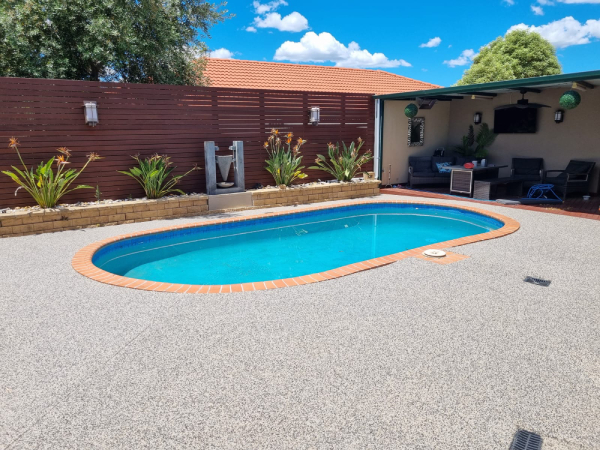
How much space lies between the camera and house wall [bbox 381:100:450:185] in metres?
12.5

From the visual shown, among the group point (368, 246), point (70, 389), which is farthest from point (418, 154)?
point (70, 389)

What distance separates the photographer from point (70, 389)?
2814 mm

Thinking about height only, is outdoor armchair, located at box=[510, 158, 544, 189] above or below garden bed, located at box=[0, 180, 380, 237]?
above

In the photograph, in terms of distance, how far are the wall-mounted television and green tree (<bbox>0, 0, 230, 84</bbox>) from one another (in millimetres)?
9436

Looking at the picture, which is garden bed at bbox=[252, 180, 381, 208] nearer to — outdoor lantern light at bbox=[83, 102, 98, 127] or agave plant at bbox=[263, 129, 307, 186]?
agave plant at bbox=[263, 129, 307, 186]

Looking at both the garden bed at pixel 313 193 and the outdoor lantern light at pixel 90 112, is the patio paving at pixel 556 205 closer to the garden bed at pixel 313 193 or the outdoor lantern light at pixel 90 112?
the garden bed at pixel 313 193

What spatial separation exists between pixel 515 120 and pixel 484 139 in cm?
99

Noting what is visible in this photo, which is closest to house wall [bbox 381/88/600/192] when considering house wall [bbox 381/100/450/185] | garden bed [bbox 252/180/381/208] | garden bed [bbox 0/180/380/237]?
house wall [bbox 381/100/450/185]

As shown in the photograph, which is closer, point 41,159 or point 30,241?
point 30,241

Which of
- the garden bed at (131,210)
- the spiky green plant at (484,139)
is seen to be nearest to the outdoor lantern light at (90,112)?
the garden bed at (131,210)

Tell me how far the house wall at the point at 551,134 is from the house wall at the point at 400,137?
683 mm

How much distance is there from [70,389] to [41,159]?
641 cm

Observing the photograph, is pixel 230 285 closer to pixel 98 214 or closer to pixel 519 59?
pixel 98 214

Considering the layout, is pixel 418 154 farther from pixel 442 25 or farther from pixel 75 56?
pixel 442 25
